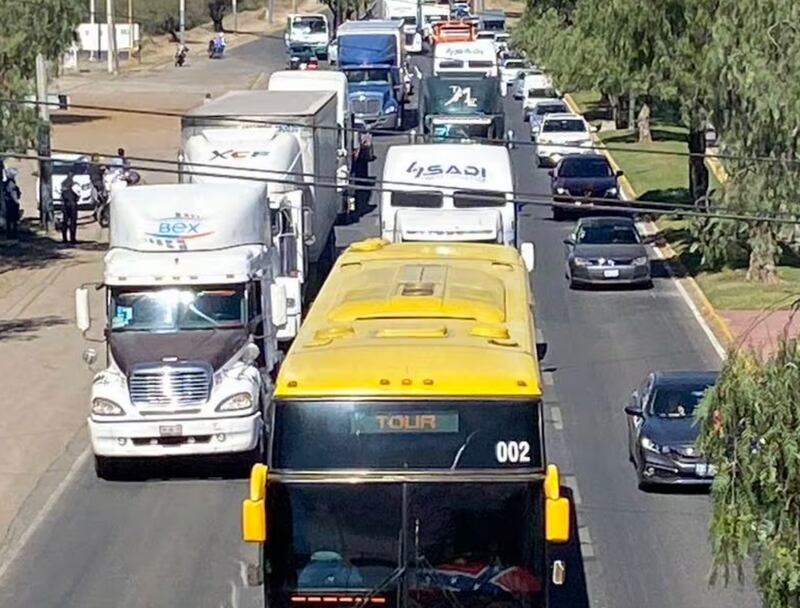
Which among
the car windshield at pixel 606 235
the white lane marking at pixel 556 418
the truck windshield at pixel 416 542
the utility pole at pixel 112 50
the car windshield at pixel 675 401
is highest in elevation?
the truck windshield at pixel 416 542

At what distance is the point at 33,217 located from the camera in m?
52.1

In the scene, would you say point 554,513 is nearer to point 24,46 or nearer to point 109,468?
point 109,468

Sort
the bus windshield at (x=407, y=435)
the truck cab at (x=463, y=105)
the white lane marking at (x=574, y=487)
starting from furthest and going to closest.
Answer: the truck cab at (x=463, y=105)
the white lane marking at (x=574, y=487)
the bus windshield at (x=407, y=435)

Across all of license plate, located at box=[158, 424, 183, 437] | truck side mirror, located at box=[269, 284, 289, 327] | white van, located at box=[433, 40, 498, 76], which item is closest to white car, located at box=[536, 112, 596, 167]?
white van, located at box=[433, 40, 498, 76]

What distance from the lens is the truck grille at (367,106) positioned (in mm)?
64688

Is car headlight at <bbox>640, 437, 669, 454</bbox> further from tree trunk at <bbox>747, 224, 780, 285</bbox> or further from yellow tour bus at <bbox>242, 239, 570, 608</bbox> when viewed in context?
tree trunk at <bbox>747, 224, 780, 285</bbox>

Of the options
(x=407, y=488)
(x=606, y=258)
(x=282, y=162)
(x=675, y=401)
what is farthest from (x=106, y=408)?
(x=606, y=258)

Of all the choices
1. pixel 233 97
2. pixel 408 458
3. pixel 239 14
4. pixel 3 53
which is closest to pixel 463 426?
pixel 408 458

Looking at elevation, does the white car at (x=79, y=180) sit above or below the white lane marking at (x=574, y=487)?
below

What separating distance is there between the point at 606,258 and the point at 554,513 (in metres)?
25.1

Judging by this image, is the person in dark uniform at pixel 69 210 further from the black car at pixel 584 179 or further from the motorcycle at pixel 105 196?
the black car at pixel 584 179

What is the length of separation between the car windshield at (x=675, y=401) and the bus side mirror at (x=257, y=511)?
10421 millimetres

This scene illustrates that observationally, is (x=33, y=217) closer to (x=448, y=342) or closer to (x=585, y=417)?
(x=585, y=417)

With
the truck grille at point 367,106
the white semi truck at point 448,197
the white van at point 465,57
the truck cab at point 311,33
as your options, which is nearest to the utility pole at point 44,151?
the white semi truck at point 448,197
